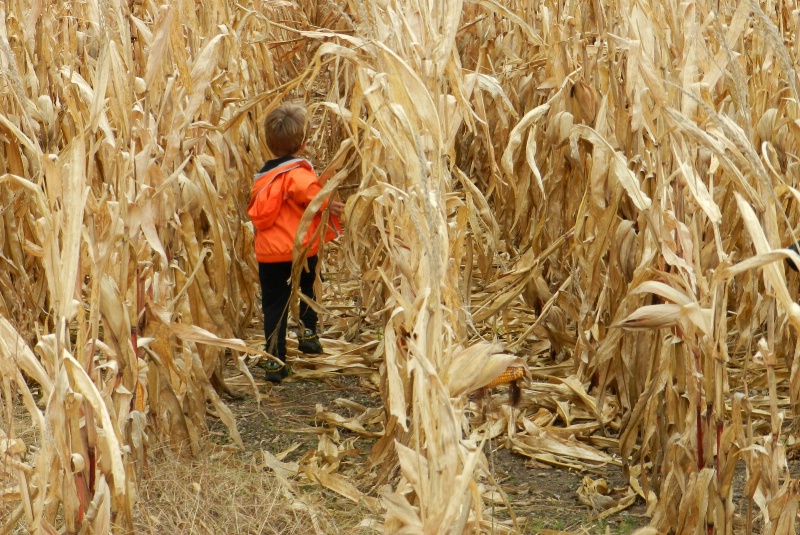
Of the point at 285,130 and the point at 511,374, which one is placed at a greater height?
the point at 285,130

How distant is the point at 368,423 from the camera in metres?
3.09

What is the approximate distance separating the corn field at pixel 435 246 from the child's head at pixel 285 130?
5.1 inches

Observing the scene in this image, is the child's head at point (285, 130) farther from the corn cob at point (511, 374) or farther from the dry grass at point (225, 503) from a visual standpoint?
the corn cob at point (511, 374)

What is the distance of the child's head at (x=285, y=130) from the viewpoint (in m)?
3.36

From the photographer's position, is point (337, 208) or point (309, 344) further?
point (309, 344)

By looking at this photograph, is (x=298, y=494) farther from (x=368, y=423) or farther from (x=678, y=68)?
(x=678, y=68)

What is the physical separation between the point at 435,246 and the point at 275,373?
2.14 m

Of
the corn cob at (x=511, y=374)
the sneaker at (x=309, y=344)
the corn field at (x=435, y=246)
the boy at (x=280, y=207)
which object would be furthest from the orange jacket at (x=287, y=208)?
the corn cob at (x=511, y=374)

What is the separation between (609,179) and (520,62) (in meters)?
1.33

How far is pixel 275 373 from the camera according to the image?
11.2 ft

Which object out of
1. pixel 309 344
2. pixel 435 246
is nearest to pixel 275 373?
pixel 309 344

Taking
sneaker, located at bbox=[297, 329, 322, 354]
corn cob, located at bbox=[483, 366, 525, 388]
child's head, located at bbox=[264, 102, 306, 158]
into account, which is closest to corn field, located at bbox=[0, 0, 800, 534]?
corn cob, located at bbox=[483, 366, 525, 388]

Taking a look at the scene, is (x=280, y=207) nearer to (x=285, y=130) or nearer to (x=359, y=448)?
(x=285, y=130)

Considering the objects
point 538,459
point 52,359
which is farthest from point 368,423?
point 52,359
